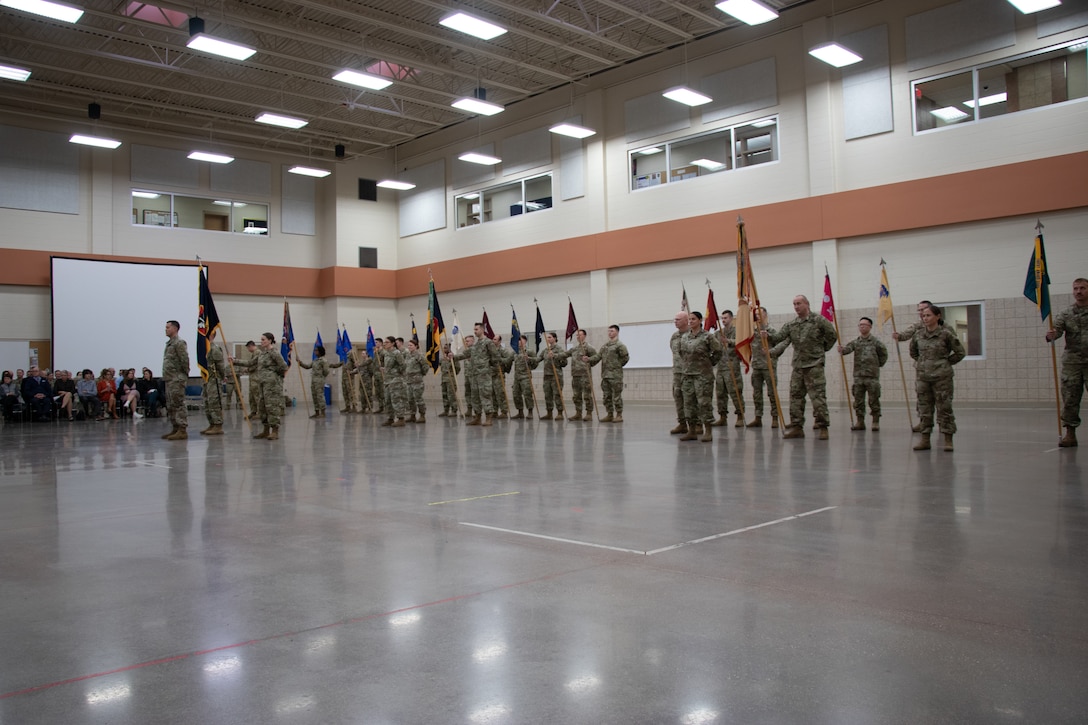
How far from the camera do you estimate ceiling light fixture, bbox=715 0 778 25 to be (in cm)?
1386

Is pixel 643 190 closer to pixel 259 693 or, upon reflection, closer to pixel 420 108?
pixel 420 108

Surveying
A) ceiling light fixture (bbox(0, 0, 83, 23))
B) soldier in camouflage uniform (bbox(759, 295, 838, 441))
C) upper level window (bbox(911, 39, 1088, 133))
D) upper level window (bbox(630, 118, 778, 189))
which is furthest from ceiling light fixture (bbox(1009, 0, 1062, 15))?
ceiling light fixture (bbox(0, 0, 83, 23))

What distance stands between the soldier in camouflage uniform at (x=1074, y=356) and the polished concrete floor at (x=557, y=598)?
1733 millimetres

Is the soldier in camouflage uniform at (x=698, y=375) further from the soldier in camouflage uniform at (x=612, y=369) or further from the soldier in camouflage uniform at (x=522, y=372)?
the soldier in camouflage uniform at (x=522, y=372)

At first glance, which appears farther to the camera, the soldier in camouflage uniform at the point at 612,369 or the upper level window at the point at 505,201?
the upper level window at the point at 505,201

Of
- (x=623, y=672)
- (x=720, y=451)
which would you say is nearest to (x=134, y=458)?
(x=720, y=451)

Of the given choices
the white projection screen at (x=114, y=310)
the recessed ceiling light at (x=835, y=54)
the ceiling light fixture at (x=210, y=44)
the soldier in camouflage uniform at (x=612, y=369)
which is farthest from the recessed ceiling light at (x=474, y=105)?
the white projection screen at (x=114, y=310)

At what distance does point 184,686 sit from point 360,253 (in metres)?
25.7

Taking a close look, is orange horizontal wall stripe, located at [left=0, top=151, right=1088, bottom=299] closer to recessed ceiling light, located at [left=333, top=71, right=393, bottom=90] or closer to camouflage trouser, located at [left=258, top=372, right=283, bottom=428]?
recessed ceiling light, located at [left=333, top=71, right=393, bottom=90]

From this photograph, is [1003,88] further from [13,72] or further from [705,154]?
[13,72]

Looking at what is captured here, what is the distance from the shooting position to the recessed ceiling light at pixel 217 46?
14898 mm

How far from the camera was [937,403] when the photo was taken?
357 inches

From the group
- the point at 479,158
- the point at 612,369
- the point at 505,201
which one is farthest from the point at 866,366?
the point at 505,201

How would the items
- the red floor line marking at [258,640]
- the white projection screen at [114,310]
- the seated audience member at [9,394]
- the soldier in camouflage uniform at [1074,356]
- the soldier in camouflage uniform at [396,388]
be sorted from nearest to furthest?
the red floor line marking at [258,640] < the soldier in camouflage uniform at [1074,356] < the soldier in camouflage uniform at [396,388] < the seated audience member at [9,394] < the white projection screen at [114,310]
